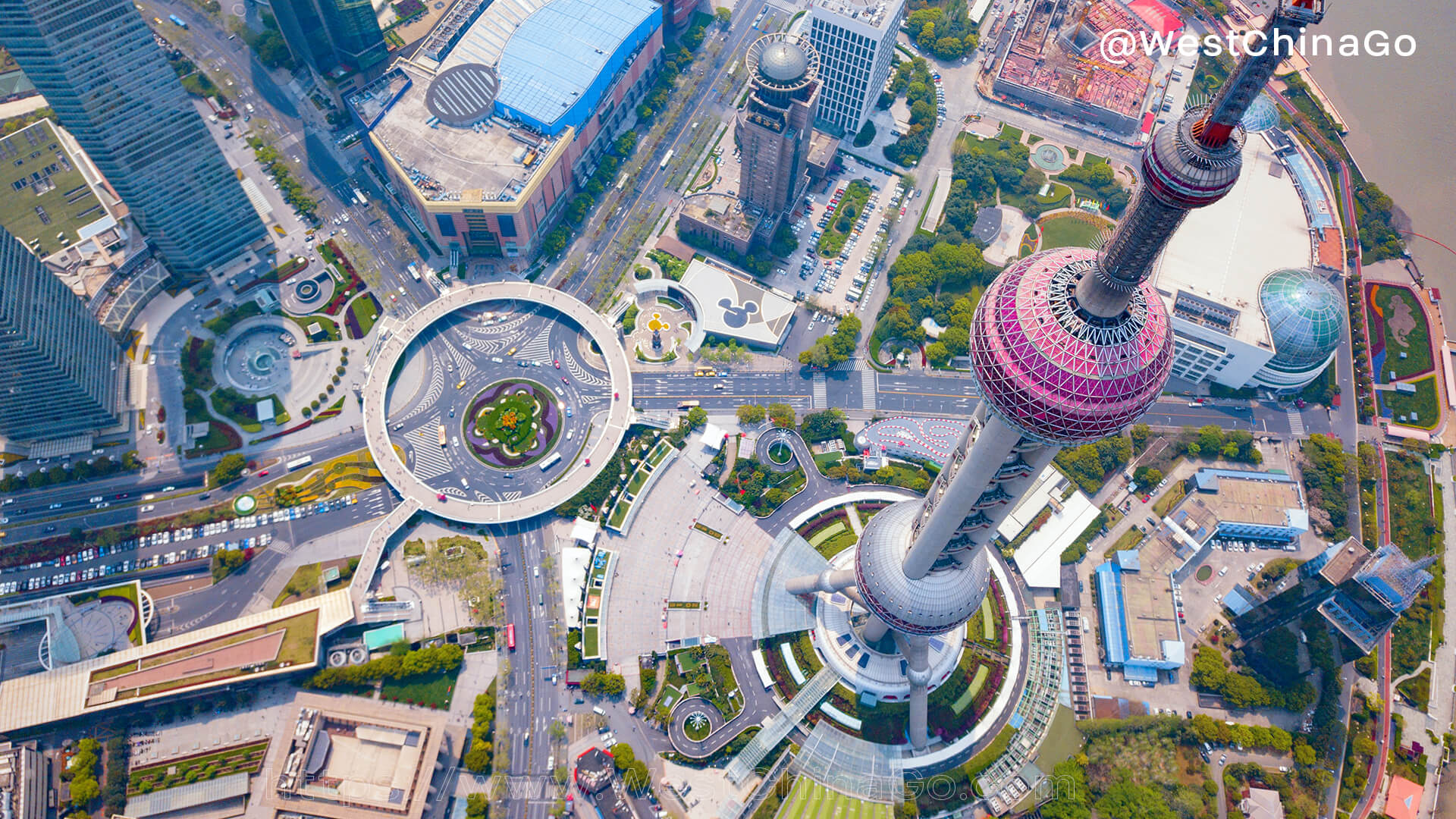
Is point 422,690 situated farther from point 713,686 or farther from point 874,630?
point 874,630

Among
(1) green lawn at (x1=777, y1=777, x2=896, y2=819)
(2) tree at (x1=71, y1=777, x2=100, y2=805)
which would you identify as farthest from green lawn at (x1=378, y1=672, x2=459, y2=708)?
(1) green lawn at (x1=777, y1=777, x2=896, y2=819)

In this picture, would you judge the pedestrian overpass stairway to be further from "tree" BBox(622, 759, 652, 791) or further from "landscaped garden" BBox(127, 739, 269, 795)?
"landscaped garden" BBox(127, 739, 269, 795)

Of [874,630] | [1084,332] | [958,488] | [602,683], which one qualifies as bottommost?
[602,683]

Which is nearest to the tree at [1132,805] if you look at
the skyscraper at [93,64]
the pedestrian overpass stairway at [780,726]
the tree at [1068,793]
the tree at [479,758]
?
the tree at [1068,793]

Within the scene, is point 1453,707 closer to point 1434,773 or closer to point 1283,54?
point 1434,773

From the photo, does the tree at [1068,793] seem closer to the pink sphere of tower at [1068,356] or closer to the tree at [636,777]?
the tree at [636,777]

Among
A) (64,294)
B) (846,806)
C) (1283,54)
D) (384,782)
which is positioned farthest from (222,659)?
(1283,54)

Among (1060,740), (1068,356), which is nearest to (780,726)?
(1060,740)
